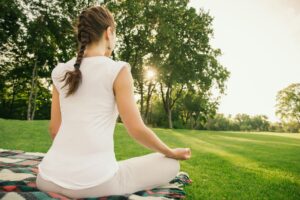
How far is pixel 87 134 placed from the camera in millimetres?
2262

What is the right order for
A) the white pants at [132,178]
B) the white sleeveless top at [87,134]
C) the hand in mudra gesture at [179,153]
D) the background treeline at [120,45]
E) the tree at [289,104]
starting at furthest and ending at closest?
the tree at [289,104], the background treeline at [120,45], the hand in mudra gesture at [179,153], the white pants at [132,178], the white sleeveless top at [87,134]

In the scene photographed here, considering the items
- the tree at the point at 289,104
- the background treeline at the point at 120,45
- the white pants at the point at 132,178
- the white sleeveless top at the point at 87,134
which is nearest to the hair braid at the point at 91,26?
the white sleeveless top at the point at 87,134

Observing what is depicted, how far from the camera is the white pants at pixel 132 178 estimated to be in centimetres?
238

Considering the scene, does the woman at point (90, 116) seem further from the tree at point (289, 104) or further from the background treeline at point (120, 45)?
the tree at point (289, 104)

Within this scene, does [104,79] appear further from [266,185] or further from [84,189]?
[266,185]

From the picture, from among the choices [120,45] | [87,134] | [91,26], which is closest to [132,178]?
[87,134]

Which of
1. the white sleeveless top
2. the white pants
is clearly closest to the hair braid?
the white sleeveless top

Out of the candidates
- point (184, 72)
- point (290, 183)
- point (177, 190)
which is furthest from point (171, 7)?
point (177, 190)

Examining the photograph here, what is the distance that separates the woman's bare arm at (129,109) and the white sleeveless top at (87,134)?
0.06 m

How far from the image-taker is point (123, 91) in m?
2.34

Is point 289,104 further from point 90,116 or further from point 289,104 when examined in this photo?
point 90,116

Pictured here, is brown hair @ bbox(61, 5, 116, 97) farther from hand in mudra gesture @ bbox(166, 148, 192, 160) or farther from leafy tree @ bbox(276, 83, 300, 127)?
leafy tree @ bbox(276, 83, 300, 127)

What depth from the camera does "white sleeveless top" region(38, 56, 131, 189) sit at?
2.26 m

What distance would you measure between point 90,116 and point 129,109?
349mm
